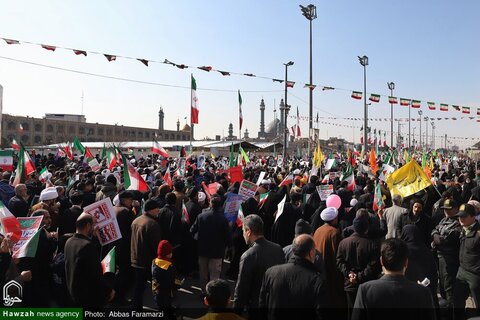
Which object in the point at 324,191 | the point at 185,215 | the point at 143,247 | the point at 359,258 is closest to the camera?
the point at 359,258

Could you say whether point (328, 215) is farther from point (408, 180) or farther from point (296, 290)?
point (408, 180)

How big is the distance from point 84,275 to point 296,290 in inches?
90.6

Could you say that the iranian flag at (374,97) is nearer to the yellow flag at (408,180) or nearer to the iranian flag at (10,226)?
the yellow flag at (408,180)

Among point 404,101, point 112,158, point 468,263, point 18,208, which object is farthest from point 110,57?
point 404,101

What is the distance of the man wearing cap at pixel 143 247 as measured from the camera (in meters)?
6.29

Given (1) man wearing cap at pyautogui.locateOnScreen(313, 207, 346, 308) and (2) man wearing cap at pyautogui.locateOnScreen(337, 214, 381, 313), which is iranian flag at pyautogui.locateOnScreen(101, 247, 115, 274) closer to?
(1) man wearing cap at pyautogui.locateOnScreen(313, 207, 346, 308)

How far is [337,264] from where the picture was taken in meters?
5.14

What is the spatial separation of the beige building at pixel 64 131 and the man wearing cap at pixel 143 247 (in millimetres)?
75875

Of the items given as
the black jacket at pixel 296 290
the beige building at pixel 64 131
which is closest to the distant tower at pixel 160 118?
the beige building at pixel 64 131

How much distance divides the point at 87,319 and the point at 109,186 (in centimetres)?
410

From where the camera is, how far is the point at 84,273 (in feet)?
14.6

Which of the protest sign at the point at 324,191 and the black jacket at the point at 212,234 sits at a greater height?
the protest sign at the point at 324,191

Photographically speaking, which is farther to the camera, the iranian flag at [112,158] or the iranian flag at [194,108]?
the iranian flag at [194,108]

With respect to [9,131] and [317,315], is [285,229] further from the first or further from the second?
[9,131]
